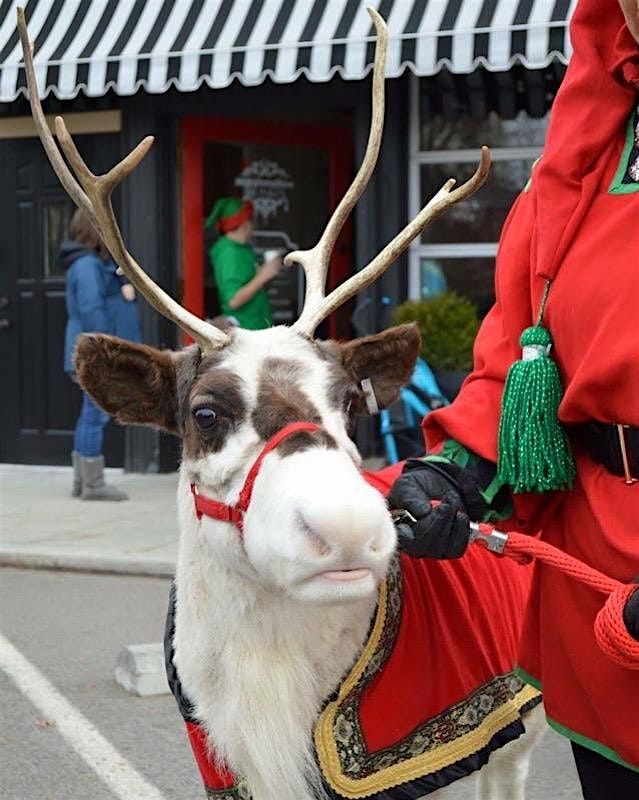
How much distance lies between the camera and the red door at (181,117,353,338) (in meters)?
10.2

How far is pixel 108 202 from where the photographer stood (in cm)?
309

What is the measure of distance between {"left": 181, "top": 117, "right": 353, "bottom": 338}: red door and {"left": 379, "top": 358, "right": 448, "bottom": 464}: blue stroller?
87.6 inches

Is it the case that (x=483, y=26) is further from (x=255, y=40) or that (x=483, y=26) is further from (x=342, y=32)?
(x=255, y=40)

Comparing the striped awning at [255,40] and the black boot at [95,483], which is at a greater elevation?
the striped awning at [255,40]

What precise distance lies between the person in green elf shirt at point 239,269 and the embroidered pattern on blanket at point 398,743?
640 cm

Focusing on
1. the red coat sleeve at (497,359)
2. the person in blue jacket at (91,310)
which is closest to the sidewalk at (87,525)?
the person in blue jacket at (91,310)

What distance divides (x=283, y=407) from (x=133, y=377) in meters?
0.52

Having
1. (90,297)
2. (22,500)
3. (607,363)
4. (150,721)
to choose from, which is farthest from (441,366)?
(607,363)

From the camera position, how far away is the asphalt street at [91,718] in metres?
4.41

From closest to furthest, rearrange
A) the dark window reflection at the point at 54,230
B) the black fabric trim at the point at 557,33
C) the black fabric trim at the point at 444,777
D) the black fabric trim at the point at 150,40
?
1. the black fabric trim at the point at 444,777
2. the black fabric trim at the point at 557,33
3. the black fabric trim at the point at 150,40
4. the dark window reflection at the point at 54,230

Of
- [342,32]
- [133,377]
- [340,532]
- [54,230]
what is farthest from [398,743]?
[54,230]

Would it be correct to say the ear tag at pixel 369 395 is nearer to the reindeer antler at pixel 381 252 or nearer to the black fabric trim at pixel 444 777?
the reindeer antler at pixel 381 252

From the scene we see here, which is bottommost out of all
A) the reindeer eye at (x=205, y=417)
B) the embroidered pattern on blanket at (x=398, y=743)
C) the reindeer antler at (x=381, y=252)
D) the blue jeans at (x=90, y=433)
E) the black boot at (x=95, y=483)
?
the black boot at (x=95, y=483)

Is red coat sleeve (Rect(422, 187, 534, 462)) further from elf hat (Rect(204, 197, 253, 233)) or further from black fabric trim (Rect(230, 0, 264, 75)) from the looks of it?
elf hat (Rect(204, 197, 253, 233))
